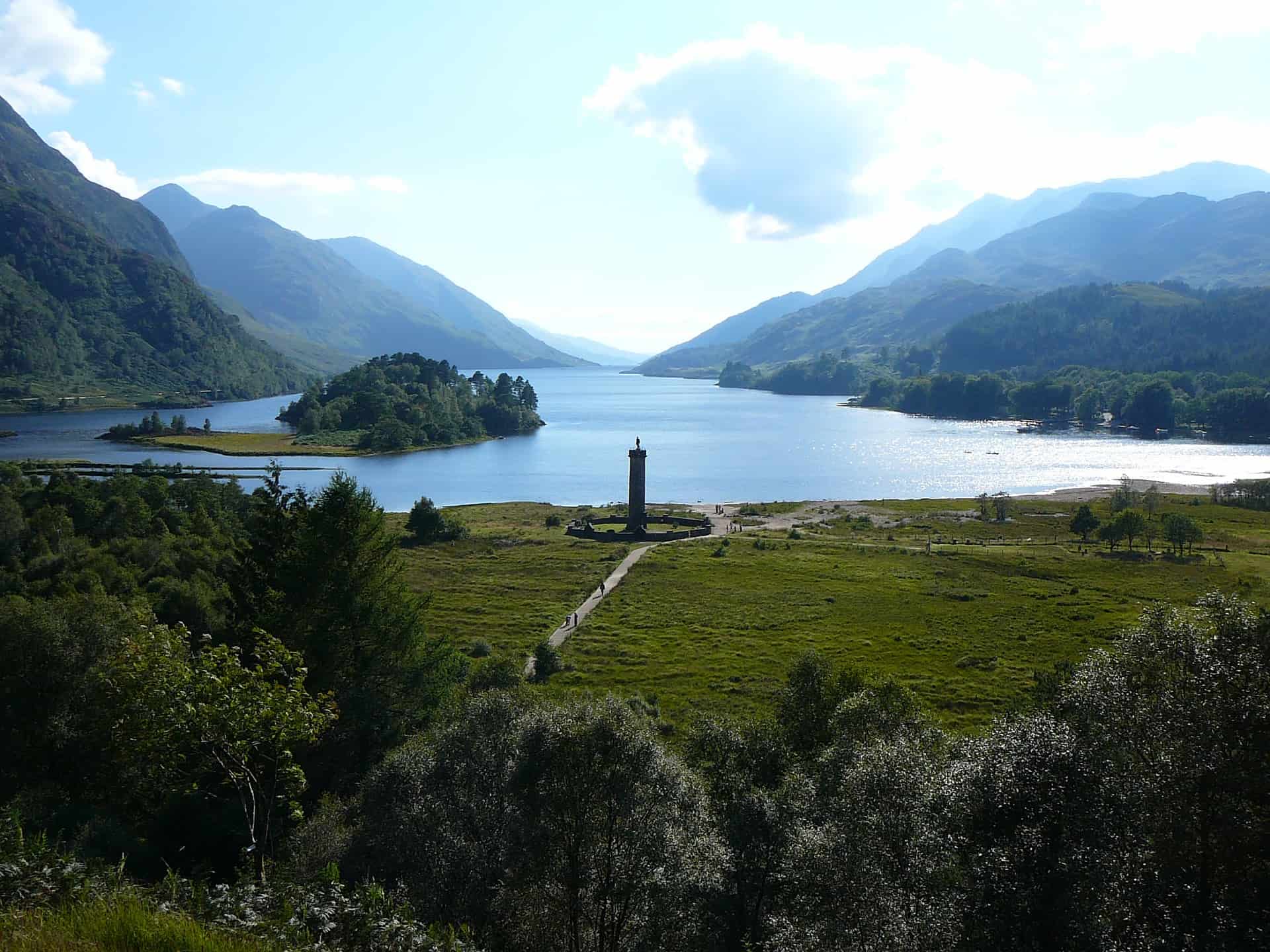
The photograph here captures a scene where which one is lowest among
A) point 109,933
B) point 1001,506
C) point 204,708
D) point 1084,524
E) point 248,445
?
point 1084,524

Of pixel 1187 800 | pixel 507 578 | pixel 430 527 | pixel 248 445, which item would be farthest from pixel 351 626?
pixel 248 445

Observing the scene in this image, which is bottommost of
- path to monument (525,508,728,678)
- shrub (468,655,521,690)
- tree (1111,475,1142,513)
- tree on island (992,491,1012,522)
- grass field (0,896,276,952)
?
path to monument (525,508,728,678)

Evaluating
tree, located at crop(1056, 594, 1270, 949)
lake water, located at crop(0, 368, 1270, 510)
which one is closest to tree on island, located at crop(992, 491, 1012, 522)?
lake water, located at crop(0, 368, 1270, 510)

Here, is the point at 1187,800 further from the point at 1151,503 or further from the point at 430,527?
the point at 1151,503

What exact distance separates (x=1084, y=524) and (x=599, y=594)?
54000mm

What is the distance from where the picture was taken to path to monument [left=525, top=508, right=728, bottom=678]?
153 ft

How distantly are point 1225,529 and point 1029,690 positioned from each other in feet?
223

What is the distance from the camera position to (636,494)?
83.9 meters

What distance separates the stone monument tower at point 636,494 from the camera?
272 ft

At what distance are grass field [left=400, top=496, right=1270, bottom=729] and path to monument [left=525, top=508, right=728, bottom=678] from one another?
0.94 meters

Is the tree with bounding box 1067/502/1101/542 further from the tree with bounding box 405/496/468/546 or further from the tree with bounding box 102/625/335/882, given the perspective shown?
the tree with bounding box 102/625/335/882

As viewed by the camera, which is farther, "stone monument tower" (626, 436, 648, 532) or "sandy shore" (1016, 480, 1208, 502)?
"sandy shore" (1016, 480, 1208, 502)

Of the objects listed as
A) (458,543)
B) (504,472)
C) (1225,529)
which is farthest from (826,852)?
(504,472)

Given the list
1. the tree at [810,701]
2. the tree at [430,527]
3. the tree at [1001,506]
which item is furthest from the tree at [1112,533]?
the tree at [430,527]
